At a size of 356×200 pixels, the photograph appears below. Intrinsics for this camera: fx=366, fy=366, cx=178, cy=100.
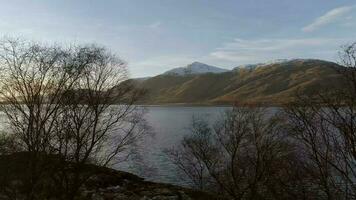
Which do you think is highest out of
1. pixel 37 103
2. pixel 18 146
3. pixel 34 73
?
pixel 34 73

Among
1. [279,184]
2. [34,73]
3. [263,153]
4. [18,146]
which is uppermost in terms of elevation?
[34,73]

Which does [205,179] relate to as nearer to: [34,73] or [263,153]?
[263,153]

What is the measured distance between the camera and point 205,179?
4206 centimetres

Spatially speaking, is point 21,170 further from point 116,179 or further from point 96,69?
point 116,179

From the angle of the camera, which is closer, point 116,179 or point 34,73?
point 34,73

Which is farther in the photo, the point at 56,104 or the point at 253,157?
the point at 253,157

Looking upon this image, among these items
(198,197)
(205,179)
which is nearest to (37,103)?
(198,197)

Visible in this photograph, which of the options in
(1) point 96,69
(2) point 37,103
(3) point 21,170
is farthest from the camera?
(1) point 96,69

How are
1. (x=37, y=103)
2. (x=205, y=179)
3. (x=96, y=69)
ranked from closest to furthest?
(x=37, y=103)
(x=96, y=69)
(x=205, y=179)

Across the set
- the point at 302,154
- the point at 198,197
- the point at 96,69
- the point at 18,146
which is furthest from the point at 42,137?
the point at 302,154

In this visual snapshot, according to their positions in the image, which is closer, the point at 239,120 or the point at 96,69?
the point at 96,69

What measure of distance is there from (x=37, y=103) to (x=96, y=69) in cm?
630

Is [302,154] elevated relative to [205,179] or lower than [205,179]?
elevated

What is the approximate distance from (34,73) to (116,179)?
20.6m
